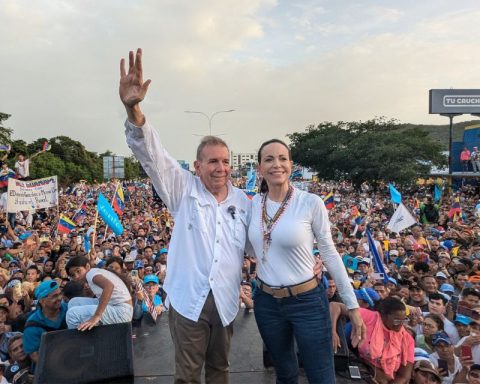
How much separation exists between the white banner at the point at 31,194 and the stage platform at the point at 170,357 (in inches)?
339

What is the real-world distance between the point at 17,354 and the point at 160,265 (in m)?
3.91

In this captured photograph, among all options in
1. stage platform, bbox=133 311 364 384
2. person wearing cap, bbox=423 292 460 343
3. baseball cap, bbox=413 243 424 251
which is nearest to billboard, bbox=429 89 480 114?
baseball cap, bbox=413 243 424 251

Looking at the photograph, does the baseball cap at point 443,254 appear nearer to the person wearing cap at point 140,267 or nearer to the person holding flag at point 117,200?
the person wearing cap at point 140,267

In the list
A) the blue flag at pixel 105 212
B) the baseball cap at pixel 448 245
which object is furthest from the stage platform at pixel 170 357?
the baseball cap at pixel 448 245

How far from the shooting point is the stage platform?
276cm

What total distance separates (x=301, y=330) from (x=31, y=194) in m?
11.1

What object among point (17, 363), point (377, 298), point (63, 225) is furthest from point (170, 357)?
point (63, 225)

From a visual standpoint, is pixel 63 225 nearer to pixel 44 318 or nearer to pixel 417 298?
pixel 44 318

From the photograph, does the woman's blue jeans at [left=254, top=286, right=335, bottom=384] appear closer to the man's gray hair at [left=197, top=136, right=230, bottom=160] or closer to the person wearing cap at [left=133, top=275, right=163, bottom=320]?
the man's gray hair at [left=197, top=136, right=230, bottom=160]

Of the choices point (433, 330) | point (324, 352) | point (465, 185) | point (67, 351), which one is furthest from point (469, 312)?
point (465, 185)

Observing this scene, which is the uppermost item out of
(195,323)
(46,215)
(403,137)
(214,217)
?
(403,137)

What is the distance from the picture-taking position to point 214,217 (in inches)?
80.2

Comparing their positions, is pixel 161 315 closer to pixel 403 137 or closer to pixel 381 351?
pixel 381 351

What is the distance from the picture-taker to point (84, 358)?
9.07ft
